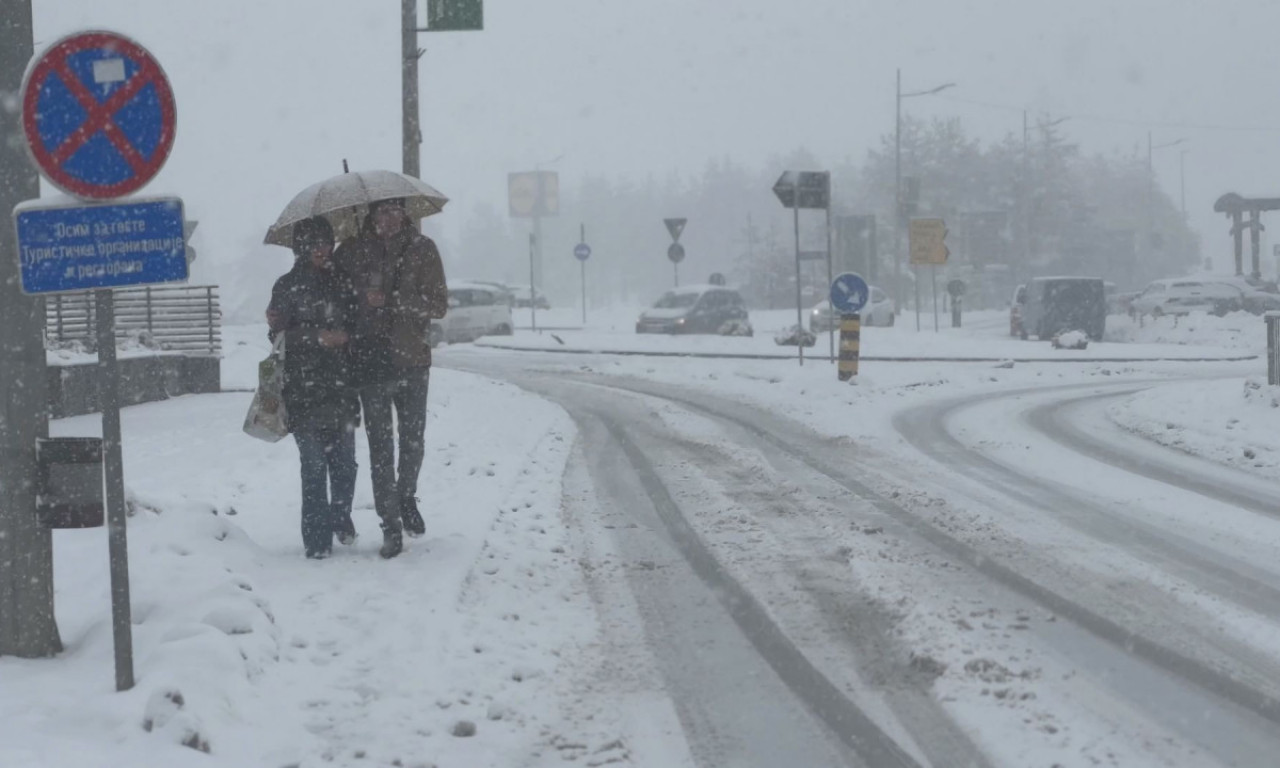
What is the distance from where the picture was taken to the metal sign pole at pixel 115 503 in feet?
15.6

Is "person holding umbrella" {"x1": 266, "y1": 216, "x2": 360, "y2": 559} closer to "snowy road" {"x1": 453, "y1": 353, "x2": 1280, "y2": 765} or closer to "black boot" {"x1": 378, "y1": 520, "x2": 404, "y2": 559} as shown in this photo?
"black boot" {"x1": 378, "y1": 520, "x2": 404, "y2": 559}

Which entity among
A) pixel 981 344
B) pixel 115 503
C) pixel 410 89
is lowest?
pixel 981 344

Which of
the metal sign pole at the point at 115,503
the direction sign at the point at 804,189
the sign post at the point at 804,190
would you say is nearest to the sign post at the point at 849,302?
the sign post at the point at 804,190

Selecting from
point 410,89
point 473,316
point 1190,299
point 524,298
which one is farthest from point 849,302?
point 524,298

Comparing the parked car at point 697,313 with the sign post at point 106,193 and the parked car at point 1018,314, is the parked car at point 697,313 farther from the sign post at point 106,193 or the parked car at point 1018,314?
the sign post at point 106,193

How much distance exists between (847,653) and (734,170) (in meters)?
142

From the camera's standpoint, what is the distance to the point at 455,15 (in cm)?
1413

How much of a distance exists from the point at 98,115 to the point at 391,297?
285cm

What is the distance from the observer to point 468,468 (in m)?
11.1

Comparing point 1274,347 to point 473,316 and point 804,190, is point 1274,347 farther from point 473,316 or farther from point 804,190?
point 473,316

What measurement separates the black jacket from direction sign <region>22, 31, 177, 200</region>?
2.29 meters

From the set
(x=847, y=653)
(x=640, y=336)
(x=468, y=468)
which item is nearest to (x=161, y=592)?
(x=847, y=653)

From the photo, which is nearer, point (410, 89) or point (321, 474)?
point (321, 474)

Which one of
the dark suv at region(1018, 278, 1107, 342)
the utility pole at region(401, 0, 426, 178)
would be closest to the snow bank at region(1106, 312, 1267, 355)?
the dark suv at region(1018, 278, 1107, 342)
